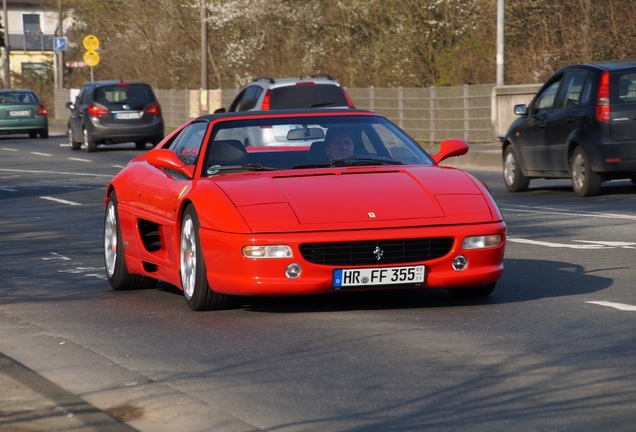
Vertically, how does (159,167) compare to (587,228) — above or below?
above

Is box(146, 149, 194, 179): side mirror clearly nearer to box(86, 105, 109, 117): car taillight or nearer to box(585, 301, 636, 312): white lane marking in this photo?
box(585, 301, 636, 312): white lane marking

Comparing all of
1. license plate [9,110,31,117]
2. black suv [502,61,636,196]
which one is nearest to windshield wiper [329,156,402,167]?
black suv [502,61,636,196]

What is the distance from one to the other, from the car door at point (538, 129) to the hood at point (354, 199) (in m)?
10.7

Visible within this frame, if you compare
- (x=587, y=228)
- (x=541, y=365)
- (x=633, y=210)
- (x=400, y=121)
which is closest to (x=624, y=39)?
(x=400, y=121)

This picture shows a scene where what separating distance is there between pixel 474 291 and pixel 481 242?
1.84ft

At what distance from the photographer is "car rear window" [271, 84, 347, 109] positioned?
80.2 ft

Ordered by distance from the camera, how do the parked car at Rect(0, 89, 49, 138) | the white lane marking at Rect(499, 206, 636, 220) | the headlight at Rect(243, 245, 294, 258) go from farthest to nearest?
the parked car at Rect(0, 89, 49, 138)
the white lane marking at Rect(499, 206, 636, 220)
the headlight at Rect(243, 245, 294, 258)

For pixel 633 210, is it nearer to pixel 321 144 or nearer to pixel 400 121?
pixel 321 144

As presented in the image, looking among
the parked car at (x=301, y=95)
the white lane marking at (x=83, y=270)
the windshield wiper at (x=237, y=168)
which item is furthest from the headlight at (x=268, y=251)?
the parked car at (x=301, y=95)

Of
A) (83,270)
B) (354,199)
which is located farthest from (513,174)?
(354,199)

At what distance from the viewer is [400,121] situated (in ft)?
133

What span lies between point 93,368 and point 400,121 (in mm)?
33167

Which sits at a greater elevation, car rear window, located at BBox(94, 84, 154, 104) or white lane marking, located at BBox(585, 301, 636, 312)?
car rear window, located at BBox(94, 84, 154, 104)

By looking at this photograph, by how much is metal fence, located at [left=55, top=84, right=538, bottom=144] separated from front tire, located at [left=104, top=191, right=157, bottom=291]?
21718 mm
